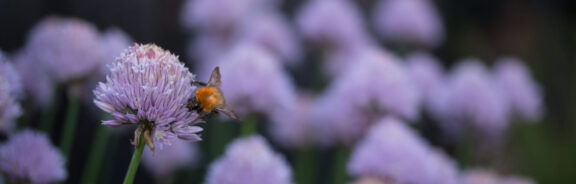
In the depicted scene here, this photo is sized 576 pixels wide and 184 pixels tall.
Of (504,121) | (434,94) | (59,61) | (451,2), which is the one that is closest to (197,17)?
(59,61)

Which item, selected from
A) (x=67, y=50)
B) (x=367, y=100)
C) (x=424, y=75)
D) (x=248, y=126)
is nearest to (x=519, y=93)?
(x=424, y=75)

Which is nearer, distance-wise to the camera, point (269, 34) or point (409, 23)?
point (269, 34)

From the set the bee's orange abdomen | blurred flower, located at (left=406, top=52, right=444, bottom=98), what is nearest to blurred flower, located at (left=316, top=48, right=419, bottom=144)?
blurred flower, located at (left=406, top=52, right=444, bottom=98)

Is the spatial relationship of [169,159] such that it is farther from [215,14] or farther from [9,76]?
[9,76]

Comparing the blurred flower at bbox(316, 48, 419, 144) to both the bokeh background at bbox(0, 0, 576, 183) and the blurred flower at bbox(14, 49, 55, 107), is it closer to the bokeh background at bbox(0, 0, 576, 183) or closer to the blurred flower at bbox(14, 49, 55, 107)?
the bokeh background at bbox(0, 0, 576, 183)

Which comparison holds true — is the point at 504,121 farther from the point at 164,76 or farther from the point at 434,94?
the point at 164,76

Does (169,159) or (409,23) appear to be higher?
(409,23)
